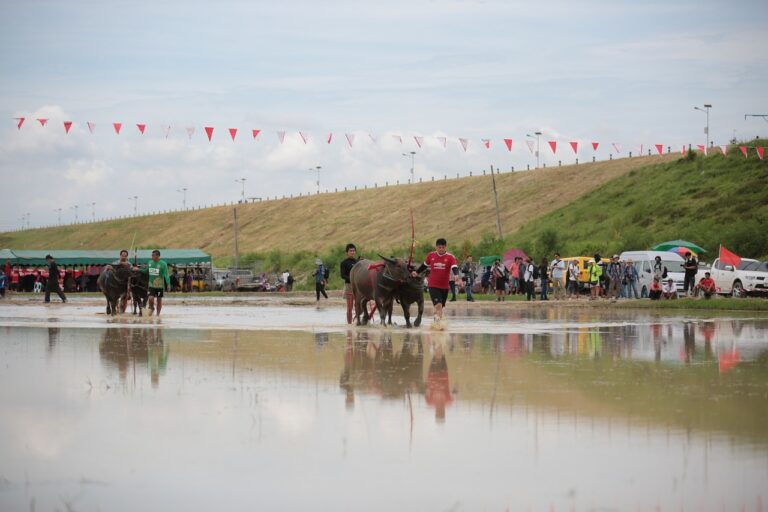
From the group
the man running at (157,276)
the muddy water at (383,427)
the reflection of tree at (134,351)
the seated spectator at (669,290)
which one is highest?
the man running at (157,276)

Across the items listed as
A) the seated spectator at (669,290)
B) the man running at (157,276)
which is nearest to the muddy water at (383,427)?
the man running at (157,276)

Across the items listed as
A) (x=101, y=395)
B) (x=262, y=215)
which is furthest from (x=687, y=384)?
(x=262, y=215)

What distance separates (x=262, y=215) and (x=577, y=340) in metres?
143

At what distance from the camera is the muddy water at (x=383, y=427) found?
730cm

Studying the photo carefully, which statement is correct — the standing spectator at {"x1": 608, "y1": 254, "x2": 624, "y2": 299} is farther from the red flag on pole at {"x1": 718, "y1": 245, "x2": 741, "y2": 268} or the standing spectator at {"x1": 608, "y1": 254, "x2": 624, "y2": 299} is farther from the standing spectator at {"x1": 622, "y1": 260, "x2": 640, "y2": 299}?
the red flag on pole at {"x1": 718, "y1": 245, "x2": 741, "y2": 268}

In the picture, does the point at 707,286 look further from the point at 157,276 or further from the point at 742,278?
the point at 157,276

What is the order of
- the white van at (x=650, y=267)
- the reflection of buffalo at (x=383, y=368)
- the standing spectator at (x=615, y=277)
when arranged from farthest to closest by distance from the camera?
the white van at (x=650, y=267) → the standing spectator at (x=615, y=277) → the reflection of buffalo at (x=383, y=368)

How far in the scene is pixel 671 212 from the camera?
3073 inches

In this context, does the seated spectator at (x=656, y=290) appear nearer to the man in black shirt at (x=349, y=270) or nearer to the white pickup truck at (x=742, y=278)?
the white pickup truck at (x=742, y=278)

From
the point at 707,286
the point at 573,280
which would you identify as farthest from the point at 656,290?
the point at 573,280

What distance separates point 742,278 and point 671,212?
127ft

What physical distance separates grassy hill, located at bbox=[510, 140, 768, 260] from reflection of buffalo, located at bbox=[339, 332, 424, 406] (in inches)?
1678

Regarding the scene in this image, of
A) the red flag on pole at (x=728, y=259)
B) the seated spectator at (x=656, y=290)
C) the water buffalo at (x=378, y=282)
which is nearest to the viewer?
the water buffalo at (x=378, y=282)

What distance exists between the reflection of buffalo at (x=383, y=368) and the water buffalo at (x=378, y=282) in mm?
2626
